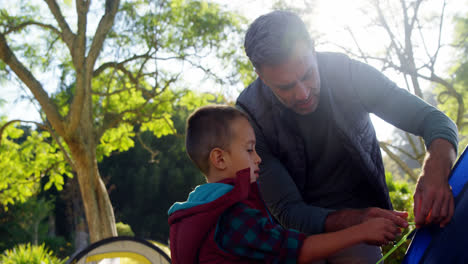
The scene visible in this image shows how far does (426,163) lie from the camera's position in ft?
5.05

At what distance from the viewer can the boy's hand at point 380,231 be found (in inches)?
57.6

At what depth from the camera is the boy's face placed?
5.99 ft

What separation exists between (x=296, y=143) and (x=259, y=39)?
1.82 feet

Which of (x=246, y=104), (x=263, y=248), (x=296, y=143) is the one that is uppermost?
(x=246, y=104)

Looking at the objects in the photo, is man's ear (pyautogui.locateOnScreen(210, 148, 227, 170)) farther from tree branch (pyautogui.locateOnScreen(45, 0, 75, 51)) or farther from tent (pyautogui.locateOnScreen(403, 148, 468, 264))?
tree branch (pyautogui.locateOnScreen(45, 0, 75, 51))

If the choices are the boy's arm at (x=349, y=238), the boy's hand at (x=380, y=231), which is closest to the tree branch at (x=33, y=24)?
the boy's arm at (x=349, y=238)

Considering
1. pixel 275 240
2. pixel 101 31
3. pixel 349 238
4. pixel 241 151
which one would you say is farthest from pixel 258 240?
pixel 101 31

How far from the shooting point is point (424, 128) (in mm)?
1786

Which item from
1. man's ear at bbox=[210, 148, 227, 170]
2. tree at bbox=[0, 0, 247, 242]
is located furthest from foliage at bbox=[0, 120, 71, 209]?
man's ear at bbox=[210, 148, 227, 170]

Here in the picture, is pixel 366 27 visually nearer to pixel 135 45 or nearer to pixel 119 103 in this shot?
pixel 135 45

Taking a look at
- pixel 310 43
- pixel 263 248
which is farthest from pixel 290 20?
pixel 263 248

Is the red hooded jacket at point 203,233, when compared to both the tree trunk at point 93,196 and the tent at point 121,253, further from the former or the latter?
the tree trunk at point 93,196

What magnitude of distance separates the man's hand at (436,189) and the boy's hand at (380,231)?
81mm

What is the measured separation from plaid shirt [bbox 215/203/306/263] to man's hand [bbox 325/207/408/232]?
233 mm
